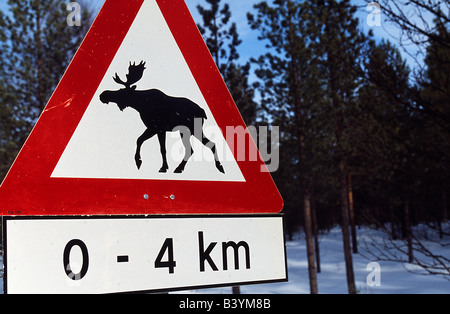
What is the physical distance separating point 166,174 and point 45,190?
396 mm

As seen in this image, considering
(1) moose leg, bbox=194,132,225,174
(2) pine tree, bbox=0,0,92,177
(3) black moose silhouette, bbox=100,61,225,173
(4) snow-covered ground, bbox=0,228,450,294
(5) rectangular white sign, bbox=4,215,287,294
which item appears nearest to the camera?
(5) rectangular white sign, bbox=4,215,287,294

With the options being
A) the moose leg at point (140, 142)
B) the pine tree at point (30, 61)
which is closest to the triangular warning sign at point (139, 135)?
the moose leg at point (140, 142)

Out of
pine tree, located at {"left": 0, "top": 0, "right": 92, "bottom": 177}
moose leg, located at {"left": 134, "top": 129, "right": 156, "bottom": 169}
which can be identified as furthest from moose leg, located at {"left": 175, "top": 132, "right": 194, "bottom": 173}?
pine tree, located at {"left": 0, "top": 0, "right": 92, "bottom": 177}

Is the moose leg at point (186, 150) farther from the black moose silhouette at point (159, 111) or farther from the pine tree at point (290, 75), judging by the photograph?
the pine tree at point (290, 75)

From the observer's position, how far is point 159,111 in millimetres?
1647

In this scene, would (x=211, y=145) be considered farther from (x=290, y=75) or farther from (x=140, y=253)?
(x=290, y=75)

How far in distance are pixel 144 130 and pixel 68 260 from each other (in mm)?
489

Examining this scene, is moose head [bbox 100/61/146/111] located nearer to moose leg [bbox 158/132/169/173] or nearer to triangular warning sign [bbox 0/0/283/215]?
triangular warning sign [bbox 0/0/283/215]

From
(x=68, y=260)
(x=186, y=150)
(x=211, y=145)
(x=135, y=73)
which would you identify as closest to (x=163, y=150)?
(x=186, y=150)

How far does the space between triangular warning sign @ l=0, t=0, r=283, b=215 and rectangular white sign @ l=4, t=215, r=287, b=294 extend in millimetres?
49

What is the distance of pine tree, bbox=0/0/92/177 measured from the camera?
542 inches

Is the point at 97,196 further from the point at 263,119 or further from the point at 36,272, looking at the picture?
Answer: the point at 263,119

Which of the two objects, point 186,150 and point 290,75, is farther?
point 290,75
